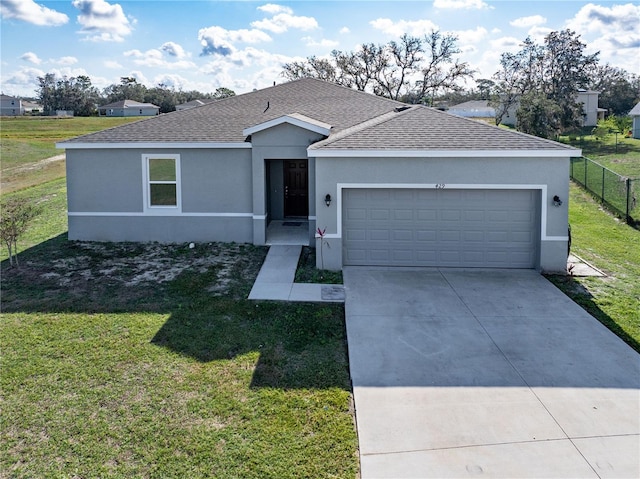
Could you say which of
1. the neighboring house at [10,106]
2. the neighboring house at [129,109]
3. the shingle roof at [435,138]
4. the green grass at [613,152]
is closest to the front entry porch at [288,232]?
the shingle roof at [435,138]

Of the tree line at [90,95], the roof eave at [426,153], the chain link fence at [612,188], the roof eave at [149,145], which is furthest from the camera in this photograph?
the tree line at [90,95]

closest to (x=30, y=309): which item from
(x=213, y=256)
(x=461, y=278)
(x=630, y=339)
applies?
(x=213, y=256)

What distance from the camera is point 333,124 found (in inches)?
583

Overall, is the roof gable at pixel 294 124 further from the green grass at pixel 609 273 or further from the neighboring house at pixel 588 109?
the neighboring house at pixel 588 109

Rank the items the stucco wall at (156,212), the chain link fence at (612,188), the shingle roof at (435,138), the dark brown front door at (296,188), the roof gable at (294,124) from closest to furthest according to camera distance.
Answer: the shingle roof at (435,138)
the roof gable at (294,124)
the stucco wall at (156,212)
the dark brown front door at (296,188)
the chain link fence at (612,188)

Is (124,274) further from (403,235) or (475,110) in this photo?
(475,110)

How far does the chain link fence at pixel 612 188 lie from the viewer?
53.9 ft

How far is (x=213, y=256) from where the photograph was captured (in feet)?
41.5

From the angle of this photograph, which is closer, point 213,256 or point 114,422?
point 114,422

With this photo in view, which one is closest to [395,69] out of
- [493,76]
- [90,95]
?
[493,76]

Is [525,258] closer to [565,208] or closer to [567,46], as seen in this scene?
[565,208]

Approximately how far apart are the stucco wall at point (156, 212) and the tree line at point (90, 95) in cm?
7486

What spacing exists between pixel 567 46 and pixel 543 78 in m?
3.37

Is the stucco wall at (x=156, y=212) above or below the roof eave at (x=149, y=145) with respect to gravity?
below
